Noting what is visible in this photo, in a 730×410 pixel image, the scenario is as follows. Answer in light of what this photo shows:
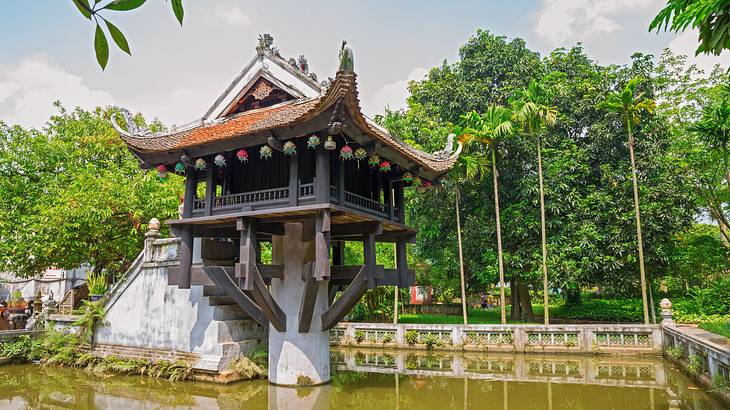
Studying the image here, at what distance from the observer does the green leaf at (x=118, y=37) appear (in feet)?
3.88

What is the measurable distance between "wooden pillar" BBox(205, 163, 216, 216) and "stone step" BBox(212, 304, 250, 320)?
8.81 feet

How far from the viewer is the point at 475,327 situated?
14977mm

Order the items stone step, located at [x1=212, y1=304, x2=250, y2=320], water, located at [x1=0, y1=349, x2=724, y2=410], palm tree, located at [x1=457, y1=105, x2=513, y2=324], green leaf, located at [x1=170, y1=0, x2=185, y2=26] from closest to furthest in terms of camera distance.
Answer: green leaf, located at [x1=170, y1=0, x2=185, y2=26]
water, located at [x1=0, y1=349, x2=724, y2=410]
stone step, located at [x1=212, y1=304, x2=250, y2=320]
palm tree, located at [x1=457, y1=105, x2=513, y2=324]

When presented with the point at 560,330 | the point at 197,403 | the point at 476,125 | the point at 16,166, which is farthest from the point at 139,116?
the point at 560,330

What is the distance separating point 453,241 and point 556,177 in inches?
198

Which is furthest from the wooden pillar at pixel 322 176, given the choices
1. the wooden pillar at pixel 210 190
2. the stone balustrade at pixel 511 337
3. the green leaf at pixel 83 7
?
the stone balustrade at pixel 511 337

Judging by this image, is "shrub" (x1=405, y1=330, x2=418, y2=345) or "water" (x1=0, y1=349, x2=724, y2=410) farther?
"shrub" (x1=405, y1=330, x2=418, y2=345)

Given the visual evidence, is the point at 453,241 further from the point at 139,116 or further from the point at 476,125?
the point at 139,116

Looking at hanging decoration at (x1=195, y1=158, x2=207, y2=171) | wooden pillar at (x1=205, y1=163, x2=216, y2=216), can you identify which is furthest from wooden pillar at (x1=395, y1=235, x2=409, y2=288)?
hanging decoration at (x1=195, y1=158, x2=207, y2=171)

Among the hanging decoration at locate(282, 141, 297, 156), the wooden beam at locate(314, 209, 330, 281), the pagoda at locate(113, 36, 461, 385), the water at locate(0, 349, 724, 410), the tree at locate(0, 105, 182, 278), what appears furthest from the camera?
the tree at locate(0, 105, 182, 278)

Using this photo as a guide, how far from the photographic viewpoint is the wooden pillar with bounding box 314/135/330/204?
26.0 feet

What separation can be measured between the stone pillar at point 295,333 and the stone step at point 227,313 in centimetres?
155

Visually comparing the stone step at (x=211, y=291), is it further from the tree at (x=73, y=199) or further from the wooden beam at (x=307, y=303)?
the tree at (x=73, y=199)

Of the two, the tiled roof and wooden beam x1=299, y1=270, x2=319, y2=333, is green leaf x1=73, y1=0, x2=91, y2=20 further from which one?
wooden beam x1=299, y1=270, x2=319, y2=333
